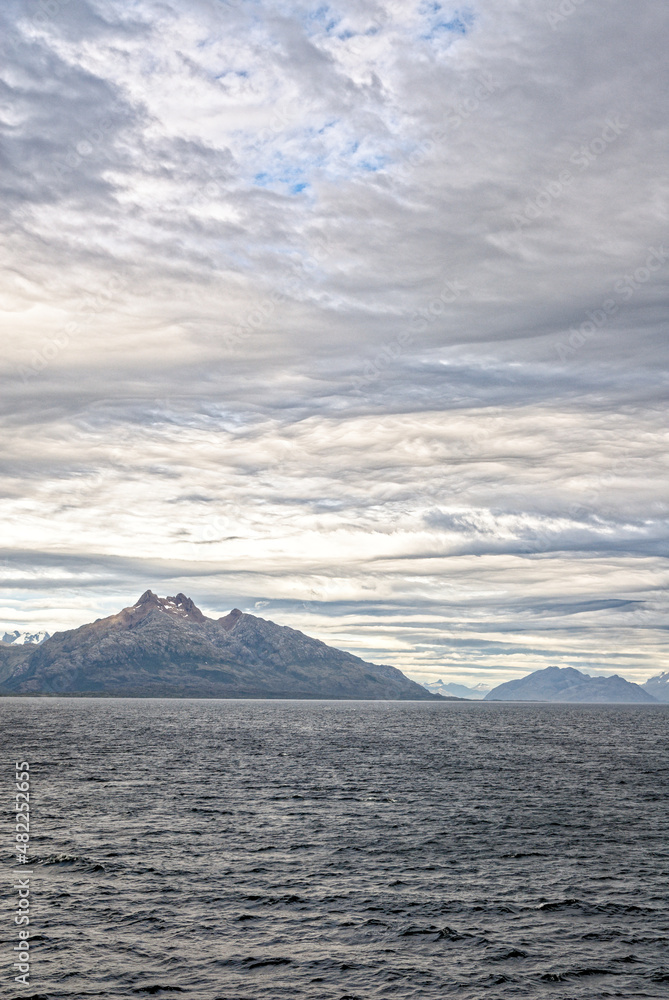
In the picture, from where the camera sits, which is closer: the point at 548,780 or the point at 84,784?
the point at 84,784

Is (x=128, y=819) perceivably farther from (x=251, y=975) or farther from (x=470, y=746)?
(x=470, y=746)

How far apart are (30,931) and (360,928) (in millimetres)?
17375

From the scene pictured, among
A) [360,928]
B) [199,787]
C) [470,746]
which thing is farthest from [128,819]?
[470,746]

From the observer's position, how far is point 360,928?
137ft

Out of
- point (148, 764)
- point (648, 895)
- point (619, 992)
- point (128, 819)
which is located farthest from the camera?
point (148, 764)

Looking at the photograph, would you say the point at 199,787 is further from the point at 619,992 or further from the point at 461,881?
the point at 619,992

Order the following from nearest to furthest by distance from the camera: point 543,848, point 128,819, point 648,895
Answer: point 648,895, point 543,848, point 128,819

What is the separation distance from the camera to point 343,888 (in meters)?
49.5

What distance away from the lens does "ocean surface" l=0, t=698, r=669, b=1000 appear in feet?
116

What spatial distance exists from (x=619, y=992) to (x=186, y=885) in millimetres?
26930

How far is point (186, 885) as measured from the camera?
162ft

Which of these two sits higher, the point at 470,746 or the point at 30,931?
the point at 30,931

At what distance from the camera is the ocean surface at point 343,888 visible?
35.3 meters

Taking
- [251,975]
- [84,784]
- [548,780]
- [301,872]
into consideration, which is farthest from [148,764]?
[251,975]
